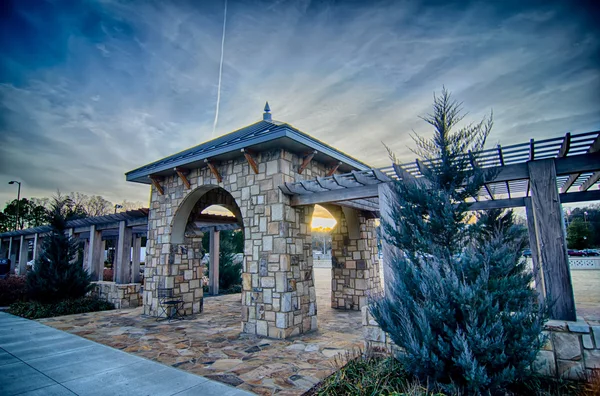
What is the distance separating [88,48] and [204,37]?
368 cm

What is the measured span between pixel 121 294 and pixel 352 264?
8011 mm

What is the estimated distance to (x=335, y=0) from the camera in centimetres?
650

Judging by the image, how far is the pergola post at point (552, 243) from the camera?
371 cm

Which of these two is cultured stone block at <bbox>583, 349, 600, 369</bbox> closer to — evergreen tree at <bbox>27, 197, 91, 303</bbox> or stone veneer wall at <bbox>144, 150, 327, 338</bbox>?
stone veneer wall at <bbox>144, 150, 327, 338</bbox>

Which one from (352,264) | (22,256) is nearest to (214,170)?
(352,264)

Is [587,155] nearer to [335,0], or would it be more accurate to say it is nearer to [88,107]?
[335,0]

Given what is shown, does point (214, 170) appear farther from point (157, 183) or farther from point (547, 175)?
point (547, 175)

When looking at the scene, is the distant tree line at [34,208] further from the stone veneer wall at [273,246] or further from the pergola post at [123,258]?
the stone veneer wall at [273,246]

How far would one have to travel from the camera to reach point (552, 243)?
3861 millimetres

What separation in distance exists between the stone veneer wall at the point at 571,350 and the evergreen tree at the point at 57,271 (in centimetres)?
1106

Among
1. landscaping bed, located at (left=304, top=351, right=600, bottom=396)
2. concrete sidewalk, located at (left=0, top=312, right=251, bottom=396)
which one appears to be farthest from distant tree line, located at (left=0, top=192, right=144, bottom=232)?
landscaping bed, located at (left=304, top=351, right=600, bottom=396)

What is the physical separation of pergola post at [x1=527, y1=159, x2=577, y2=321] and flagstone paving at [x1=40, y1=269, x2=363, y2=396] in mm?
3129

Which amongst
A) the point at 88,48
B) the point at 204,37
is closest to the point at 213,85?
the point at 204,37

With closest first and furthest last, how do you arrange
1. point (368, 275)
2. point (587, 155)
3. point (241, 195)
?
point (587, 155), point (241, 195), point (368, 275)
